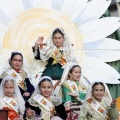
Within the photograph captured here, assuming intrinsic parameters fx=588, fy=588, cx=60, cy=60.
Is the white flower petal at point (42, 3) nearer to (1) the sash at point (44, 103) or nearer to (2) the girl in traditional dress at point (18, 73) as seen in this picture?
(2) the girl in traditional dress at point (18, 73)

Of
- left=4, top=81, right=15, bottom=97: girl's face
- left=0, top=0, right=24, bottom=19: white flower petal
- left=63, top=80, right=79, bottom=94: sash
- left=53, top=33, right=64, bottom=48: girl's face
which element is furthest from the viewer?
left=0, top=0, right=24, bottom=19: white flower petal

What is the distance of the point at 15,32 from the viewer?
24.2ft

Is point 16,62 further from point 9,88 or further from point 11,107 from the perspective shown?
point 11,107

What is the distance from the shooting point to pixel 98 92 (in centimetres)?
554

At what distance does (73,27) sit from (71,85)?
1.76 metres

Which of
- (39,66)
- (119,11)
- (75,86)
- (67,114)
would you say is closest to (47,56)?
(39,66)

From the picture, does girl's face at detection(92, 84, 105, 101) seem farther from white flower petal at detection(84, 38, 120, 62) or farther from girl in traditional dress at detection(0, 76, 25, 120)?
white flower petal at detection(84, 38, 120, 62)

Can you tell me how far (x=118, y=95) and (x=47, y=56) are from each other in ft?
4.25

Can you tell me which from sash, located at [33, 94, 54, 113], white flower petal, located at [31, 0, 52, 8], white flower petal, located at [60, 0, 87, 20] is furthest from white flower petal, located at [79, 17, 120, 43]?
sash, located at [33, 94, 54, 113]

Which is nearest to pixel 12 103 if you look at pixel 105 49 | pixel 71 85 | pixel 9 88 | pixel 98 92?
pixel 9 88

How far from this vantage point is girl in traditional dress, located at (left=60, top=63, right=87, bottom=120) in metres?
5.68

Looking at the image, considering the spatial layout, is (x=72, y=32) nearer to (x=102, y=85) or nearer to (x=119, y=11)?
(x=119, y=11)

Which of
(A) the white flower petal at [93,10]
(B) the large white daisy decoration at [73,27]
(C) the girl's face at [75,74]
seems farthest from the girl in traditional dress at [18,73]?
(A) the white flower petal at [93,10]

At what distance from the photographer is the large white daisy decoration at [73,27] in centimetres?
736
